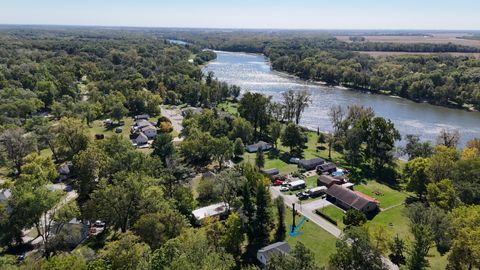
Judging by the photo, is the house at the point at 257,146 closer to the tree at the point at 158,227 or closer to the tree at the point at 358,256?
the tree at the point at 158,227

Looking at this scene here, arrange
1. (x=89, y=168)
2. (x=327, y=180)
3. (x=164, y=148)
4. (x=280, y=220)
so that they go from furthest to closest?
(x=164, y=148) → (x=327, y=180) → (x=89, y=168) → (x=280, y=220)

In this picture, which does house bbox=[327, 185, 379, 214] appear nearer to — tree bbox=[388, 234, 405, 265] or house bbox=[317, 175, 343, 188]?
house bbox=[317, 175, 343, 188]

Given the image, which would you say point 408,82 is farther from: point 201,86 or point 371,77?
point 201,86

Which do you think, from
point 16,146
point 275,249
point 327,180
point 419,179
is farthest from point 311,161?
point 16,146

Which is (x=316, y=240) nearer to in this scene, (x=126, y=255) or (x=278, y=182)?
(x=278, y=182)

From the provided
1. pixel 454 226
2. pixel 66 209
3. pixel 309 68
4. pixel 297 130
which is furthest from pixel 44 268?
pixel 309 68
